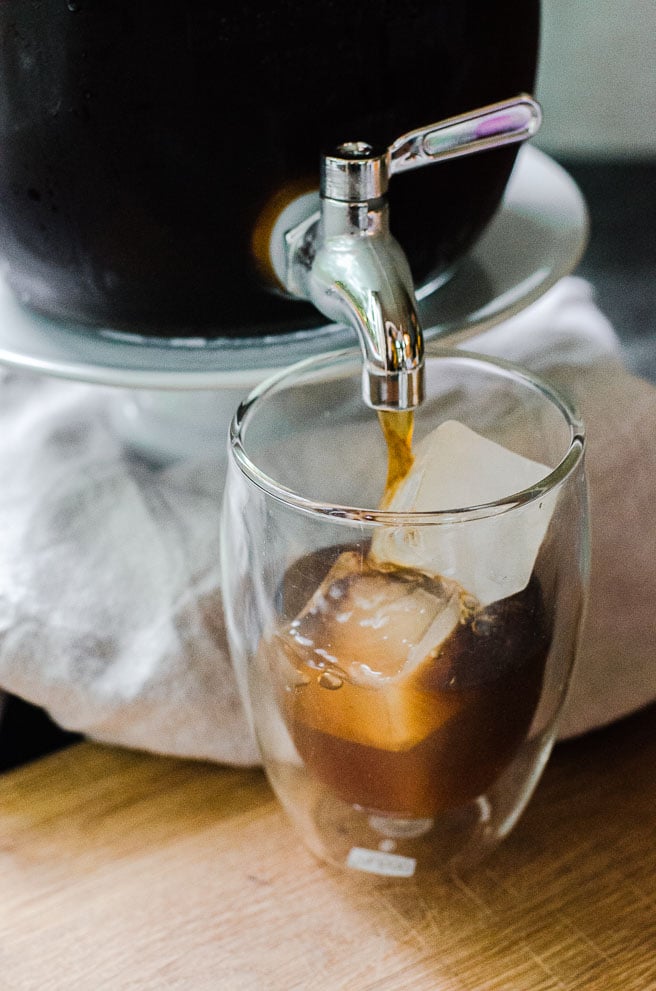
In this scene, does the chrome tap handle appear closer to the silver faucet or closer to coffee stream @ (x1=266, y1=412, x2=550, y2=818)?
the silver faucet

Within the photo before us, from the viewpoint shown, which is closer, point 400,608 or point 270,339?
point 400,608

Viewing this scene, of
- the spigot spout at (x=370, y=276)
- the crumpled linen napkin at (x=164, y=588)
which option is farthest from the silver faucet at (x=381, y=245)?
the crumpled linen napkin at (x=164, y=588)

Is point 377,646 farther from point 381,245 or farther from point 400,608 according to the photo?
point 381,245

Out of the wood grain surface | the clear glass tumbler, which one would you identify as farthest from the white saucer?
the wood grain surface

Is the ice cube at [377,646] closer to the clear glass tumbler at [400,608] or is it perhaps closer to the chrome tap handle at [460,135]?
the clear glass tumbler at [400,608]

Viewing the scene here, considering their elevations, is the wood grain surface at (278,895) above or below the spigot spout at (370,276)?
below

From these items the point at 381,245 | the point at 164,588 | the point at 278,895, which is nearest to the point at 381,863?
the point at 278,895

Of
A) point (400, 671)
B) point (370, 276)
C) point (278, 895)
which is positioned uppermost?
point (370, 276)
